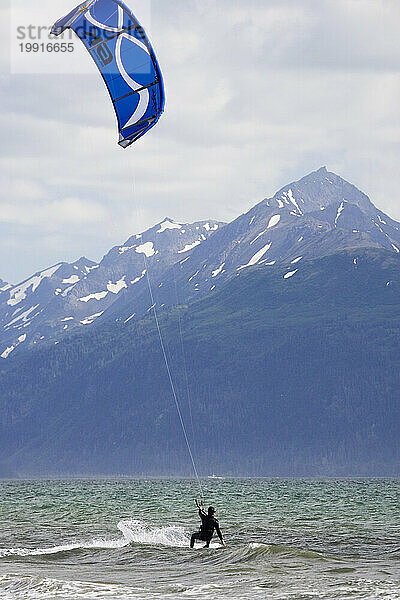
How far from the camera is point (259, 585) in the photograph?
25.4 meters

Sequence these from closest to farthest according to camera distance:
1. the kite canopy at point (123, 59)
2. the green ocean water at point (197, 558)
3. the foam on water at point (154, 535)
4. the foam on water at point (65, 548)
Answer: the green ocean water at point (197, 558)
the kite canopy at point (123, 59)
the foam on water at point (65, 548)
the foam on water at point (154, 535)

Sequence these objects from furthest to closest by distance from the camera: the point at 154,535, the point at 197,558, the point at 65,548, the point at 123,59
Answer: the point at 154,535, the point at 65,548, the point at 197,558, the point at 123,59

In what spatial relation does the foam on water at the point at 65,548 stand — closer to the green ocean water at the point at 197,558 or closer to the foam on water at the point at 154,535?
the green ocean water at the point at 197,558

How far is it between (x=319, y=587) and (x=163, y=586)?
4.81 meters

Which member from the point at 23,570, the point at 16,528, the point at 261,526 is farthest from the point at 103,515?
the point at 23,570

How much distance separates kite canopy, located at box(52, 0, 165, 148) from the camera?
28.4 meters

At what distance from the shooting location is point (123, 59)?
29234mm

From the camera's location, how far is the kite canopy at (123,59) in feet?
93.0

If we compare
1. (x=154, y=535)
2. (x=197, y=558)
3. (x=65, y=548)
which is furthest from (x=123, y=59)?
(x=154, y=535)

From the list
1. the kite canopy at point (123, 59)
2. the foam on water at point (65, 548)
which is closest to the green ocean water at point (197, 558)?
the foam on water at point (65, 548)

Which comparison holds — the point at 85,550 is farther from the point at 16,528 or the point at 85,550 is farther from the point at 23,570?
the point at 16,528

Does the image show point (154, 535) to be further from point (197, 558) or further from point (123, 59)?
point (123, 59)

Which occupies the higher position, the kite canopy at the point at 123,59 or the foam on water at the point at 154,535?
the kite canopy at the point at 123,59

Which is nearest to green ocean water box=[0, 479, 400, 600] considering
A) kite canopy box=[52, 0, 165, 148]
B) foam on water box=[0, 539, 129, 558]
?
foam on water box=[0, 539, 129, 558]
